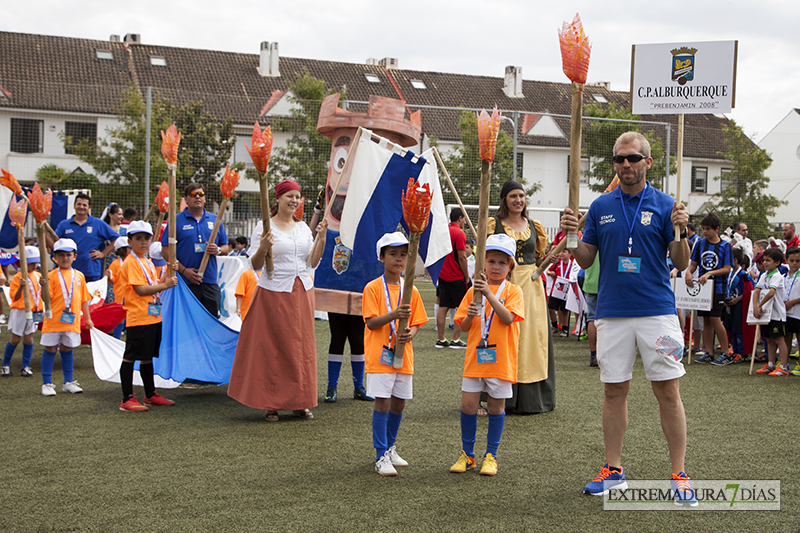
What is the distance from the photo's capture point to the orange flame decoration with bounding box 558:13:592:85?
3.91 m

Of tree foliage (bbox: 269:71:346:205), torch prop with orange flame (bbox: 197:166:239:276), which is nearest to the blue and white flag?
torch prop with orange flame (bbox: 197:166:239:276)

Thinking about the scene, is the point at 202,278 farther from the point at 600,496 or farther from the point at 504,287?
the point at 600,496

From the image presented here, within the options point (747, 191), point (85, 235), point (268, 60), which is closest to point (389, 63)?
point (268, 60)

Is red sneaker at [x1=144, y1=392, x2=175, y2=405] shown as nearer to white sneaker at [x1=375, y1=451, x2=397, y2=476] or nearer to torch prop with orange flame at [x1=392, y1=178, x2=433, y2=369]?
white sneaker at [x1=375, y1=451, x2=397, y2=476]

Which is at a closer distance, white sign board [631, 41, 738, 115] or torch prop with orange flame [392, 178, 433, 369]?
torch prop with orange flame [392, 178, 433, 369]

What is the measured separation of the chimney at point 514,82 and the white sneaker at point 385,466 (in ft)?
117

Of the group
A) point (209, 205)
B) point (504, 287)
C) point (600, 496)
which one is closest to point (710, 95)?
point (504, 287)

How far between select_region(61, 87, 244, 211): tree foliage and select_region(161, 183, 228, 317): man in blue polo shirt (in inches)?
230

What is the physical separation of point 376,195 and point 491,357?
6.44 feet

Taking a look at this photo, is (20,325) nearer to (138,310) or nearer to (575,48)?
(138,310)

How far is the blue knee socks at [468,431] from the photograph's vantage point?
4551 millimetres

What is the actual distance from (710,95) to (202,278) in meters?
4.85

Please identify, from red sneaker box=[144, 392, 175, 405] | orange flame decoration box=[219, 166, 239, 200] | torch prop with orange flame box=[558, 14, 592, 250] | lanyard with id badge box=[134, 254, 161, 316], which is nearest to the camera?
torch prop with orange flame box=[558, 14, 592, 250]

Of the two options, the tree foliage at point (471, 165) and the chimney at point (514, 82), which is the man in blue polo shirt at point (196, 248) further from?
the chimney at point (514, 82)
